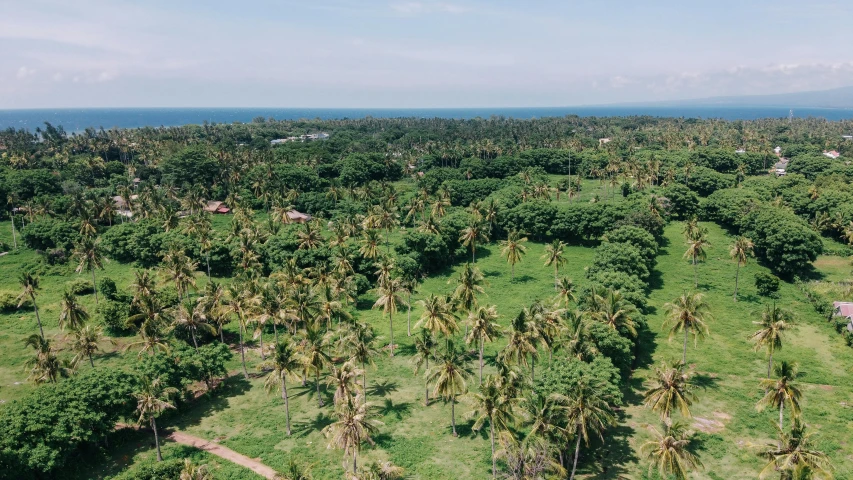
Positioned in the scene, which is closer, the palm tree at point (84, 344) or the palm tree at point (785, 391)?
the palm tree at point (785, 391)

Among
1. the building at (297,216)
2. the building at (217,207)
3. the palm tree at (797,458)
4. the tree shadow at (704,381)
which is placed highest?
the building at (217,207)

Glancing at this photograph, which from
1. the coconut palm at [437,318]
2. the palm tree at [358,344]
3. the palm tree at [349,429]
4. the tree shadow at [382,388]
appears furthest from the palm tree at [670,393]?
the tree shadow at [382,388]

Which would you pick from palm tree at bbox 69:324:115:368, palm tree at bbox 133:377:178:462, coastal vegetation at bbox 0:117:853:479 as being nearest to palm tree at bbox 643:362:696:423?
coastal vegetation at bbox 0:117:853:479

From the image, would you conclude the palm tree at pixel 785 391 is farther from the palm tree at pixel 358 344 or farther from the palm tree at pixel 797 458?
the palm tree at pixel 358 344

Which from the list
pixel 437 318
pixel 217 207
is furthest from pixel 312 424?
pixel 217 207

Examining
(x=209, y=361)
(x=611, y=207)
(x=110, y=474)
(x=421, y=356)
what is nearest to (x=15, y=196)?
(x=209, y=361)

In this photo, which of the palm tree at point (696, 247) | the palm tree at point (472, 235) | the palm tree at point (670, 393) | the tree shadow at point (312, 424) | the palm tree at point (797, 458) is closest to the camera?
the palm tree at point (797, 458)
